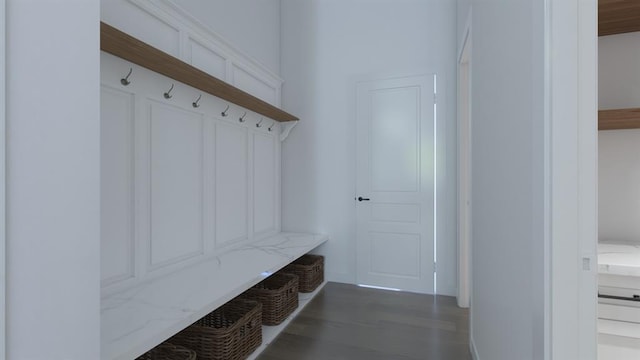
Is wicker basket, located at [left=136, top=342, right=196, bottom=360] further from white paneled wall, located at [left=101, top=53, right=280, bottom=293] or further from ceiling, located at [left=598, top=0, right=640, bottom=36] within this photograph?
ceiling, located at [left=598, top=0, right=640, bottom=36]

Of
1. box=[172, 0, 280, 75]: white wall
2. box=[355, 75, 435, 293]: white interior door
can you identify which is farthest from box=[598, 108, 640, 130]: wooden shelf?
box=[172, 0, 280, 75]: white wall

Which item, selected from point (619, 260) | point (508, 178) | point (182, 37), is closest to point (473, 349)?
point (619, 260)

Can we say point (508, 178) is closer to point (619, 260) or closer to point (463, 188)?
point (619, 260)

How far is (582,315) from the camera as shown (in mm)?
813

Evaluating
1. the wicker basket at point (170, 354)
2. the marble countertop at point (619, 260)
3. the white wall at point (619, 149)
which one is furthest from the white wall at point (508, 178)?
the wicker basket at point (170, 354)

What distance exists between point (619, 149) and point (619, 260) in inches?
22.1

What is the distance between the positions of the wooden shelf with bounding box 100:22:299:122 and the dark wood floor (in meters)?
1.84

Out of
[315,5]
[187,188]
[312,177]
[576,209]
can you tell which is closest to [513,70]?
[576,209]

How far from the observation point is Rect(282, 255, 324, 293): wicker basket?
10.1 feet

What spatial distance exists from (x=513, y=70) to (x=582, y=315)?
0.86 metres

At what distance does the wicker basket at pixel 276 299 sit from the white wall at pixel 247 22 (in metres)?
2.09

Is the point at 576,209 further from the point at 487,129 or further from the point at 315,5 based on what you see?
the point at 315,5
